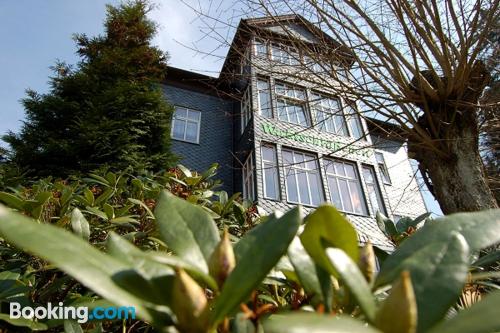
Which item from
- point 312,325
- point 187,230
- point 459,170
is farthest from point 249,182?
point 312,325

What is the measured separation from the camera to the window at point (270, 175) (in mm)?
8930

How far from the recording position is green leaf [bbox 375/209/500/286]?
44 cm

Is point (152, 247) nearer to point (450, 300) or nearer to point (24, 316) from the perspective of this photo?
point (24, 316)

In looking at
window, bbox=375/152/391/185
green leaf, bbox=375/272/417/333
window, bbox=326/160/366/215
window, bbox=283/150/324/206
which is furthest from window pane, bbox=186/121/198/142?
green leaf, bbox=375/272/417/333

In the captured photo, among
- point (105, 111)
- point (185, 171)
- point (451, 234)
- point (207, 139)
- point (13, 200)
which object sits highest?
point (207, 139)

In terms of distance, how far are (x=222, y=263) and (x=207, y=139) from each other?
11.1 metres

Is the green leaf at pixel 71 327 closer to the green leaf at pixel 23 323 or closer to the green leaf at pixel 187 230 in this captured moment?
the green leaf at pixel 23 323

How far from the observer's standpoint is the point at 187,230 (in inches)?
19.3

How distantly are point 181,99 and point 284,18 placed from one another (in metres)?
9.27

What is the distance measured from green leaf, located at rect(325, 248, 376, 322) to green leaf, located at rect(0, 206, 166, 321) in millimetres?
204

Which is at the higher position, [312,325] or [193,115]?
[193,115]

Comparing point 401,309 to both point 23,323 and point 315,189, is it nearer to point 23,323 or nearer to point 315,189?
point 23,323

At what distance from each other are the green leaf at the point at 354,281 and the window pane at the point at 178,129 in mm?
10915

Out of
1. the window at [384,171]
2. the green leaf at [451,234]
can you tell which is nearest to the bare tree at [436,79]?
the green leaf at [451,234]
